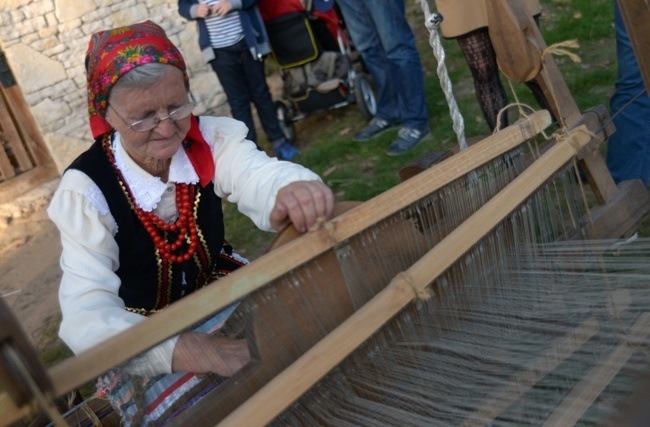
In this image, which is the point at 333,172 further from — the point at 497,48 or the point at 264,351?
the point at 264,351

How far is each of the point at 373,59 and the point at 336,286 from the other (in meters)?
4.10

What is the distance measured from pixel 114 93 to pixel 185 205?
387 mm

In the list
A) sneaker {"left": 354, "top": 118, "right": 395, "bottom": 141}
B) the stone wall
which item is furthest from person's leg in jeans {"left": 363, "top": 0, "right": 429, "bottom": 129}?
the stone wall

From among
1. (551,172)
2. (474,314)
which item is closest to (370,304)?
(474,314)

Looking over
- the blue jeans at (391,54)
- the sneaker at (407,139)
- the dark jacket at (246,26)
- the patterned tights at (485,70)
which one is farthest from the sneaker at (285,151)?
the patterned tights at (485,70)

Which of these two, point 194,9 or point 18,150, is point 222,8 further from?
point 18,150

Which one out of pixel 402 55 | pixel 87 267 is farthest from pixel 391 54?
pixel 87 267

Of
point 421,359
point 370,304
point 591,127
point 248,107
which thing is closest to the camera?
point 370,304

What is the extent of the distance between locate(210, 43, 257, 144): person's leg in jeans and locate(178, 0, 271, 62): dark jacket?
0.08m

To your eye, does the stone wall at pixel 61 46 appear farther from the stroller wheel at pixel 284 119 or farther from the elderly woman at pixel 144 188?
the elderly woman at pixel 144 188

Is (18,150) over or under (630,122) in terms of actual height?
over

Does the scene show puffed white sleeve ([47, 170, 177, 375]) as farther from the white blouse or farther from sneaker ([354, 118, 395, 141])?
sneaker ([354, 118, 395, 141])

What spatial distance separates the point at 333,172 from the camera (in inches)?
202

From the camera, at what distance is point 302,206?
4.84 feet
